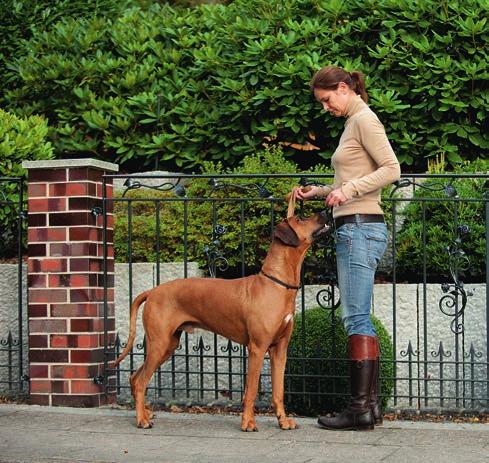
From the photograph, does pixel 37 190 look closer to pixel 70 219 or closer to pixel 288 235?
pixel 70 219

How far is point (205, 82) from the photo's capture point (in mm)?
10266

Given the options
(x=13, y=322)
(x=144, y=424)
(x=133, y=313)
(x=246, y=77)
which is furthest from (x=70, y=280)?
(x=246, y=77)

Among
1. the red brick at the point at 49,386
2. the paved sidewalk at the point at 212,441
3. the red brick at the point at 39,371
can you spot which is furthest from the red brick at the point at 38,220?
the paved sidewalk at the point at 212,441

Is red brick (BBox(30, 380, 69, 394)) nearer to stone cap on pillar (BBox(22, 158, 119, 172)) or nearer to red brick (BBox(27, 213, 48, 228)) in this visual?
red brick (BBox(27, 213, 48, 228))

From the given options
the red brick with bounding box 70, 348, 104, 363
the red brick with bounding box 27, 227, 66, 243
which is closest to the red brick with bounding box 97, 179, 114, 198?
the red brick with bounding box 27, 227, 66, 243

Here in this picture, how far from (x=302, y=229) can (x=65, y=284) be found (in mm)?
2048

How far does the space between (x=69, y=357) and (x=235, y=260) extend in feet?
5.33

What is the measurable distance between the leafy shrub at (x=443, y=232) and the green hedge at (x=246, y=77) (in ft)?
2.98

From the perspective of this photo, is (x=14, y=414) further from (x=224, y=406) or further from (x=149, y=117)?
(x=149, y=117)

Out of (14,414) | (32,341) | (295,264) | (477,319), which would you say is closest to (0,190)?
(32,341)

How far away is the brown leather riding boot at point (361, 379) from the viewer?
6738 millimetres

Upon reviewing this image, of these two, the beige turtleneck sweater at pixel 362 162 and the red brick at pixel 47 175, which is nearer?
the beige turtleneck sweater at pixel 362 162

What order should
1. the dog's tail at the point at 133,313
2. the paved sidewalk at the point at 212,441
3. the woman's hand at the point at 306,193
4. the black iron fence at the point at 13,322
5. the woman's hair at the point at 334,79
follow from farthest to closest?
the black iron fence at the point at 13,322, the dog's tail at the point at 133,313, the woman's hand at the point at 306,193, the woman's hair at the point at 334,79, the paved sidewalk at the point at 212,441

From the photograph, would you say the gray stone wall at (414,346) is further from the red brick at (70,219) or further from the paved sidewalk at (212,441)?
the paved sidewalk at (212,441)
